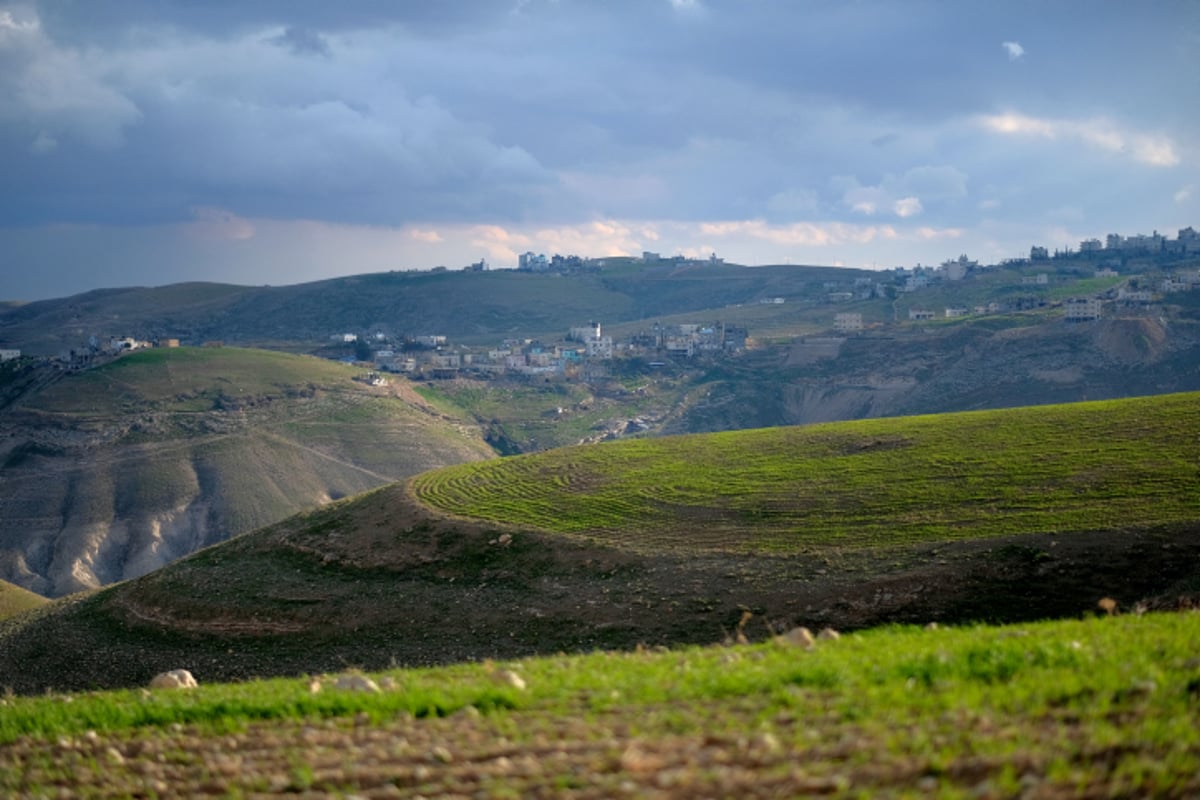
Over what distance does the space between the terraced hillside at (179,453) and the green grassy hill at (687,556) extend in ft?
187

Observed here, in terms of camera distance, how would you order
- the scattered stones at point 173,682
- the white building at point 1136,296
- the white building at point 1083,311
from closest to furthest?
1. the scattered stones at point 173,682
2. the white building at point 1083,311
3. the white building at point 1136,296

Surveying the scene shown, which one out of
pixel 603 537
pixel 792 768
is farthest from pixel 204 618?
pixel 792 768

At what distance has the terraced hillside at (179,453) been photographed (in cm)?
9662

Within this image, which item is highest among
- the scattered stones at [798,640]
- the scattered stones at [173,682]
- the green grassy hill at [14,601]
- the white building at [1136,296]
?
the white building at [1136,296]

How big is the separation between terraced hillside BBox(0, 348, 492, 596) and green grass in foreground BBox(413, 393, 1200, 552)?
54.8m

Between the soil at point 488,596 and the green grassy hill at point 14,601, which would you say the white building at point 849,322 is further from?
the soil at point 488,596

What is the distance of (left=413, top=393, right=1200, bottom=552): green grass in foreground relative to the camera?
32625 millimetres

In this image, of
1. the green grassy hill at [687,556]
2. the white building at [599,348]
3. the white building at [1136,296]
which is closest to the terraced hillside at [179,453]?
the white building at [599,348]

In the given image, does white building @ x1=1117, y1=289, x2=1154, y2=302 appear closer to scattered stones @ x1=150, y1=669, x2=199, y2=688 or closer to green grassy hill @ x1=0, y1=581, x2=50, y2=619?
green grassy hill @ x1=0, y1=581, x2=50, y2=619

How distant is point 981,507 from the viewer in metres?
34.0

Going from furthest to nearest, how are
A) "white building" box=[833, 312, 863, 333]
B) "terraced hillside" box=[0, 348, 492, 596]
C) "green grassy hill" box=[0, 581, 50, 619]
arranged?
1. "white building" box=[833, 312, 863, 333]
2. "terraced hillside" box=[0, 348, 492, 596]
3. "green grassy hill" box=[0, 581, 50, 619]

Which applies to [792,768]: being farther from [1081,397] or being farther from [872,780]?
[1081,397]

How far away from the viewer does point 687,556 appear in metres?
33.7

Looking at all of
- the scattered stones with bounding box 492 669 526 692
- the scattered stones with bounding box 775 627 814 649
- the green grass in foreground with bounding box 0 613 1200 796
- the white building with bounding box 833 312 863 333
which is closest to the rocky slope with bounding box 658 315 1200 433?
the white building with bounding box 833 312 863 333
